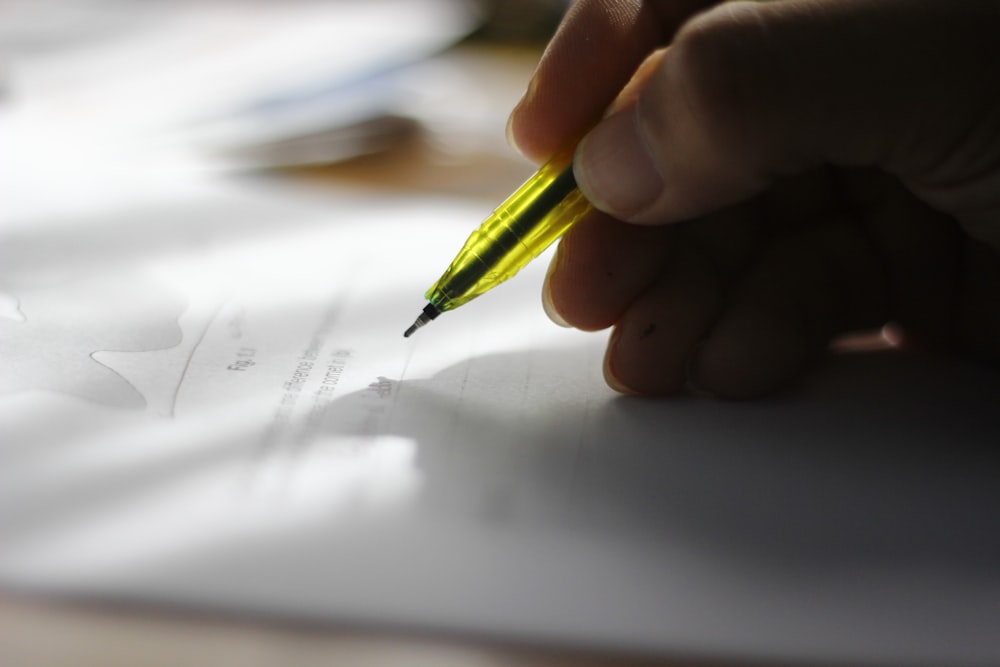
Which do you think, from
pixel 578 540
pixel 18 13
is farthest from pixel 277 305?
pixel 18 13

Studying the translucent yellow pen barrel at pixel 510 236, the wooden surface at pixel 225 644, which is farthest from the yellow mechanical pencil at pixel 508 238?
the wooden surface at pixel 225 644

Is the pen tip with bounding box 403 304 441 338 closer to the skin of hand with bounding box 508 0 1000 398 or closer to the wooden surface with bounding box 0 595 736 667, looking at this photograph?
the skin of hand with bounding box 508 0 1000 398

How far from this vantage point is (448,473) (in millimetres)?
374

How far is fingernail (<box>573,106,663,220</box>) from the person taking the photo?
41 cm

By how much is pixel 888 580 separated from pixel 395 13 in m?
0.82

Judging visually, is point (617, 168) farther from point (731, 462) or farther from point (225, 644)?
point (225, 644)

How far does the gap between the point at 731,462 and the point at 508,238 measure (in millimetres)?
140

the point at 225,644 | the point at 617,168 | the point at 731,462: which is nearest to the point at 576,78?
the point at 617,168

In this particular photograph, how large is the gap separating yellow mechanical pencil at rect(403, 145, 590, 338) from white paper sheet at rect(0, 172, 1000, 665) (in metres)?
0.04

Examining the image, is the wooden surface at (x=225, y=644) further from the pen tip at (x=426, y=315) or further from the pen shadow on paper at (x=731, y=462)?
the pen tip at (x=426, y=315)

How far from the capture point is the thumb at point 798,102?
0.37 meters

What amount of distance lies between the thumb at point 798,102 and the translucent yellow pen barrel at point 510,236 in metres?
0.02

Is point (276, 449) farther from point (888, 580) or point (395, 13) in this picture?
point (395, 13)

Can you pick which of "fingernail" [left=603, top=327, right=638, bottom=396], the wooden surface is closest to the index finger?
"fingernail" [left=603, top=327, right=638, bottom=396]
